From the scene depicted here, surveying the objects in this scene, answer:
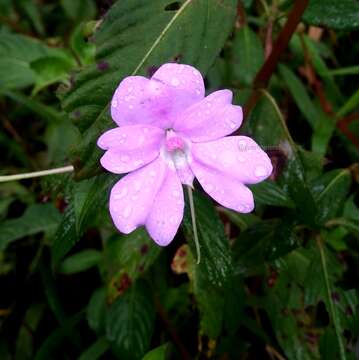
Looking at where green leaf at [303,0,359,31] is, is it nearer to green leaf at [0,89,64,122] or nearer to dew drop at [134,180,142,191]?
dew drop at [134,180,142,191]

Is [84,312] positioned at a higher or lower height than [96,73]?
lower

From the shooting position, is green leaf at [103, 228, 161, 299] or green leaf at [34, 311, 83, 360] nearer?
green leaf at [103, 228, 161, 299]

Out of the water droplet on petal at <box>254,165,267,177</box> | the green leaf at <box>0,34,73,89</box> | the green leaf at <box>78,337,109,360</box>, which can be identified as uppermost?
the water droplet on petal at <box>254,165,267,177</box>

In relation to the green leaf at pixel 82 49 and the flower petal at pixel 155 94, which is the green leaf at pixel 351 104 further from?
the flower petal at pixel 155 94

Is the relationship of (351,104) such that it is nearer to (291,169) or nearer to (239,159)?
(291,169)

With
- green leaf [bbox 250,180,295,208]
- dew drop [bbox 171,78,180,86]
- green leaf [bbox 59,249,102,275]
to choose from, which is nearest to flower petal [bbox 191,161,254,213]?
dew drop [bbox 171,78,180,86]

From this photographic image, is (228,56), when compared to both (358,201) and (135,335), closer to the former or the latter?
(358,201)

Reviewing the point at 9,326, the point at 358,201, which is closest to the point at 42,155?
the point at 9,326
